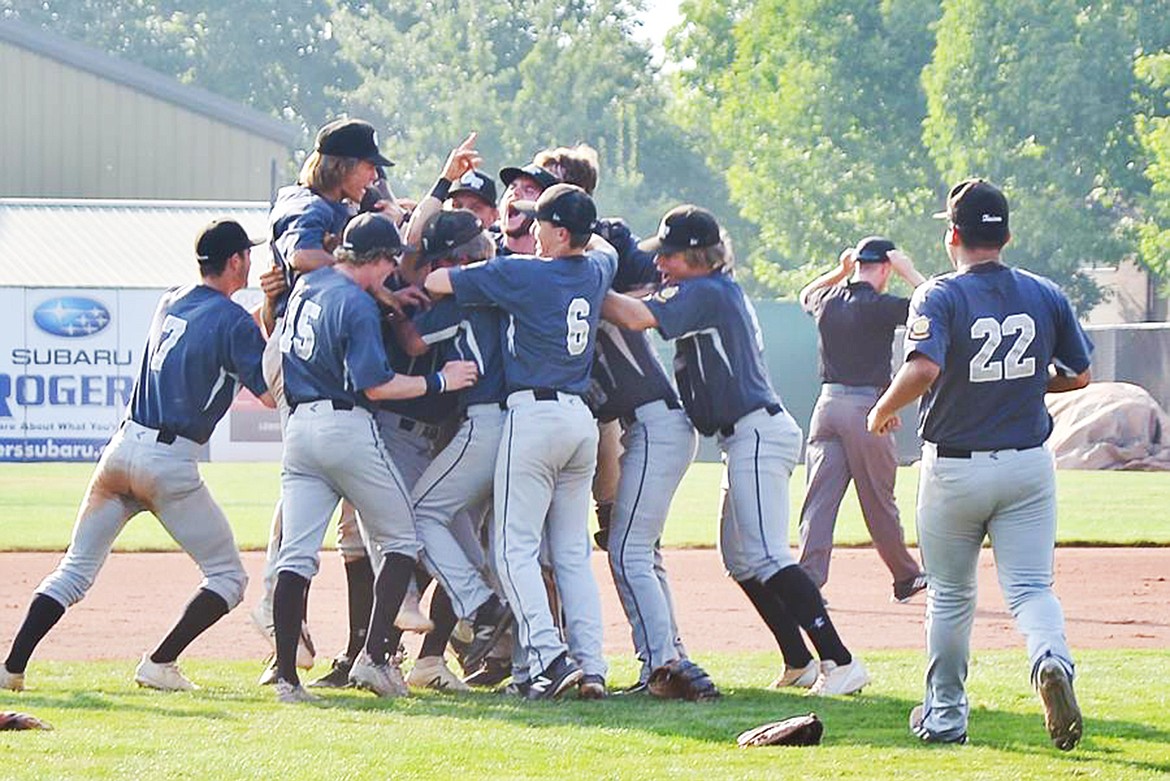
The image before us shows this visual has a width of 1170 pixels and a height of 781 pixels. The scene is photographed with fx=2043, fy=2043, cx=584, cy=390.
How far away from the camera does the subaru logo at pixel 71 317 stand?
84.4 ft

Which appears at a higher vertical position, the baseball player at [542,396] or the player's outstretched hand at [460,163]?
the player's outstretched hand at [460,163]

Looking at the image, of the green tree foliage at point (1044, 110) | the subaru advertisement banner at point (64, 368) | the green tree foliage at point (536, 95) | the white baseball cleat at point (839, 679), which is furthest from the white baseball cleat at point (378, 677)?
the green tree foliage at point (536, 95)

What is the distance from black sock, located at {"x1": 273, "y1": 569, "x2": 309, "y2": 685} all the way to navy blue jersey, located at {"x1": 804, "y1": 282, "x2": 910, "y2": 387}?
12.5 feet

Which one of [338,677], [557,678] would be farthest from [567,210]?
[338,677]

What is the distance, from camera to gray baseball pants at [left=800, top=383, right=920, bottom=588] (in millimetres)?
9906

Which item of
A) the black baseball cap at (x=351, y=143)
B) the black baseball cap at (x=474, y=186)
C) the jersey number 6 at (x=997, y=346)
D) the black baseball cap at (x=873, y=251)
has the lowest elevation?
the jersey number 6 at (x=997, y=346)

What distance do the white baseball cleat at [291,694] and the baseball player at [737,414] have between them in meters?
1.62

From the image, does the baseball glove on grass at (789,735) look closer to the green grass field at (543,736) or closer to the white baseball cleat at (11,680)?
the green grass field at (543,736)

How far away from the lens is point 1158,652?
880cm

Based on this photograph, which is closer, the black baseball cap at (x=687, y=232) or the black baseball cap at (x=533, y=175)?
the black baseball cap at (x=687, y=232)

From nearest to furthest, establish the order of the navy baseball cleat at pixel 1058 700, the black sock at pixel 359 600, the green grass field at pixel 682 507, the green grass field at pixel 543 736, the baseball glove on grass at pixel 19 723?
1. the green grass field at pixel 543 736
2. the navy baseball cleat at pixel 1058 700
3. the baseball glove on grass at pixel 19 723
4. the black sock at pixel 359 600
5. the green grass field at pixel 682 507

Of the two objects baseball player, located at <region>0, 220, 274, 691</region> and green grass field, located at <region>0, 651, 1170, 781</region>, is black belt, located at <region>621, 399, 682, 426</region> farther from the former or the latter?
baseball player, located at <region>0, 220, 274, 691</region>

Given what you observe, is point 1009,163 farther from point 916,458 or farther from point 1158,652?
point 1158,652

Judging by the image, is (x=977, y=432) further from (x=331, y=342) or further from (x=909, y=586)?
(x=909, y=586)
